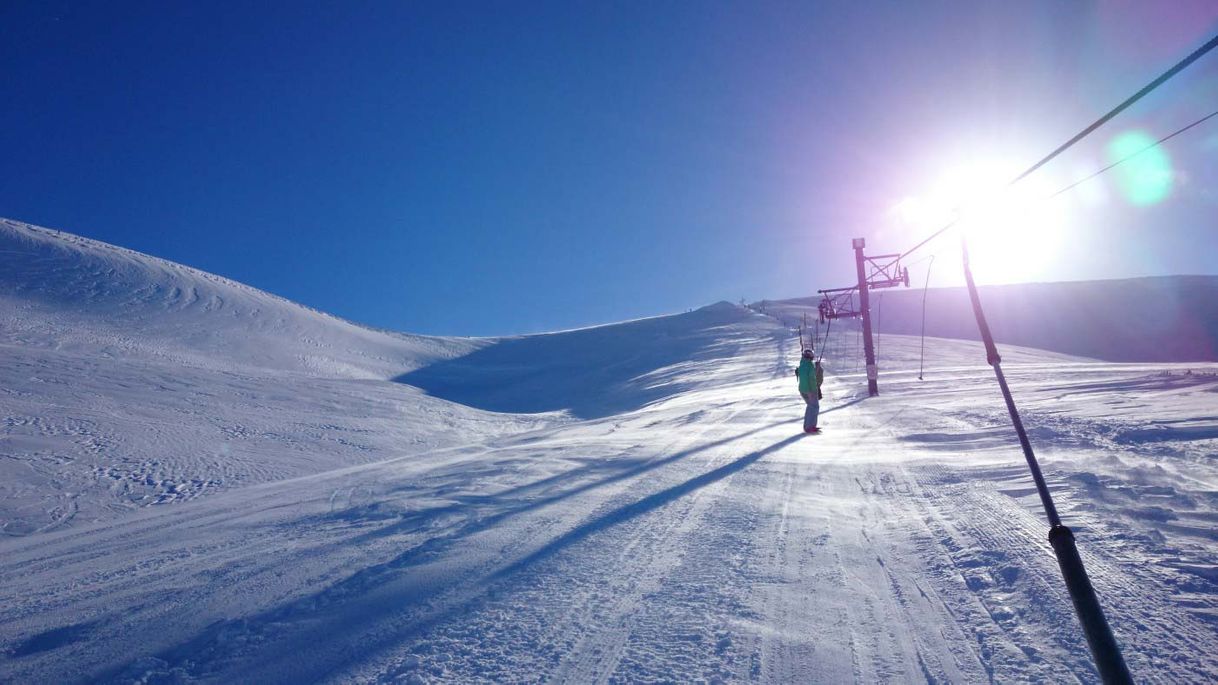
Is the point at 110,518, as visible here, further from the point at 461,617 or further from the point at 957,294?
the point at 957,294

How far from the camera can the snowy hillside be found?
45.1m

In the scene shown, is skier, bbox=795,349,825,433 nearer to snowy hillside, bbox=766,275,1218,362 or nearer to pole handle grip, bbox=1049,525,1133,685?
pole handle grip, bbox=1049,525,1133,685

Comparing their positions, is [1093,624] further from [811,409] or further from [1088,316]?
[1088,316]

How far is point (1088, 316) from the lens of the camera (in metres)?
54.2

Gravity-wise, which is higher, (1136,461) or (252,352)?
(252,352)

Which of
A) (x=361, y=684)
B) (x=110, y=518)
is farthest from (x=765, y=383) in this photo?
(x=361, y=684)

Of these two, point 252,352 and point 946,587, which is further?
point 252,352

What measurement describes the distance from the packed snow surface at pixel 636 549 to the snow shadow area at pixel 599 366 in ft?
46.2

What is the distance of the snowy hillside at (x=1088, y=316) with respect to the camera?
148 feet

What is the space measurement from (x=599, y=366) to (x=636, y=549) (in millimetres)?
35002

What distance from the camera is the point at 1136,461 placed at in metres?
6.19

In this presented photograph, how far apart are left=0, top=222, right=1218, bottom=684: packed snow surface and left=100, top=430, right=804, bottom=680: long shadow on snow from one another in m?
0.02

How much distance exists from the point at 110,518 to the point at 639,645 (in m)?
9.14

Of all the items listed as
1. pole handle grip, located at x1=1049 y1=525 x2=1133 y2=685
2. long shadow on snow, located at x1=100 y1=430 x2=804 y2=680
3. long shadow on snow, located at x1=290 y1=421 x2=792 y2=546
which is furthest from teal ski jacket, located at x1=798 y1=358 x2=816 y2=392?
pole handle grip, located at x1=1049 y1=525 x2=1133 y2=685
